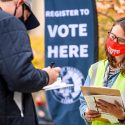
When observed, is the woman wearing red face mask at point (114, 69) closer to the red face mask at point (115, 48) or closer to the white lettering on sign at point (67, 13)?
the red face mask at point (115, 48)

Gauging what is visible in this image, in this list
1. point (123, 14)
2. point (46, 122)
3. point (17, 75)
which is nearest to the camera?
point (17, 75)

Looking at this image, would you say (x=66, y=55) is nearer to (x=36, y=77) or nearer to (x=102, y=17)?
(x=102, y=17)

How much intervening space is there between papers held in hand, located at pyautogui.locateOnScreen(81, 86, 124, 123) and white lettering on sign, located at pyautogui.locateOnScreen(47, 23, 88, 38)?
140cm

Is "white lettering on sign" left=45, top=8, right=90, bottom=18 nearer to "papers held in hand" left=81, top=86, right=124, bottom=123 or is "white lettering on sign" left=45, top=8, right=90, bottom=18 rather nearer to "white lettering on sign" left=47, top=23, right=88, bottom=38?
"white lettering on sign" left=47, top=23, right=88, bottom=38

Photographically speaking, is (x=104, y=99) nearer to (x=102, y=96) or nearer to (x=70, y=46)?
(x=102, y=96)

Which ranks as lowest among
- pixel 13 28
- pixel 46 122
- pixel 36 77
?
pixel 46 122

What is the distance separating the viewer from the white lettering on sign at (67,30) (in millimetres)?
4324

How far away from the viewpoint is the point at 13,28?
8.84 feet

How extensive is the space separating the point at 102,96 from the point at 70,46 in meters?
1.54

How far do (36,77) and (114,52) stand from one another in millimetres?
586

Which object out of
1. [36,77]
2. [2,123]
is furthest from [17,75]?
[2,123]

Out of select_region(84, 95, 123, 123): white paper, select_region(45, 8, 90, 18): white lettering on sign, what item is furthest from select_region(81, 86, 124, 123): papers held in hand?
select_region(45, 8, 90, 18): white lettering on sign

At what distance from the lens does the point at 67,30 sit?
14.3 feet

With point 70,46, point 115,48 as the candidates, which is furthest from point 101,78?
point 70,46
